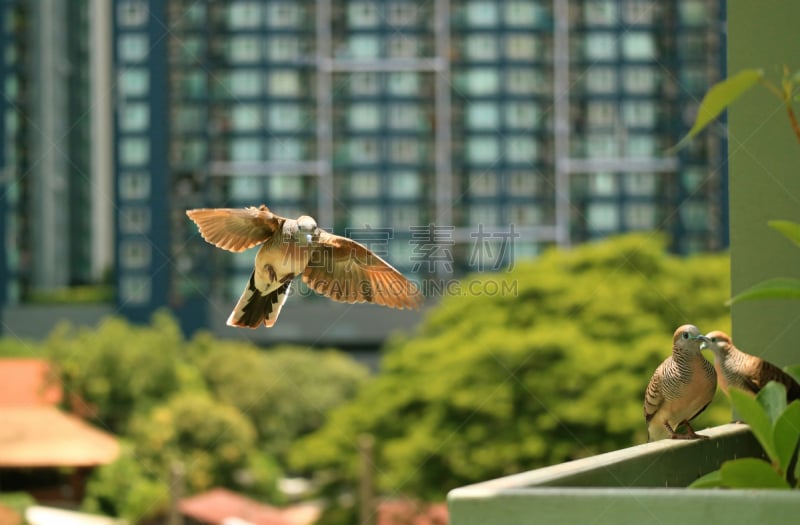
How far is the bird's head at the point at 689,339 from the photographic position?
2.87m

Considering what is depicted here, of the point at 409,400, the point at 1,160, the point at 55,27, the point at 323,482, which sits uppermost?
the point at 55,27

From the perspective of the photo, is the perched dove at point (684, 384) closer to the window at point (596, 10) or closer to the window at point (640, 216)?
the window at point (640, 216)

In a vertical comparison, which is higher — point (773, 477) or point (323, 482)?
point (773, 477)

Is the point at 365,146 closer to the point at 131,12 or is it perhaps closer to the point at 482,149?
the point at 482,149

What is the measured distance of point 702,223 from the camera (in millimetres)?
44438

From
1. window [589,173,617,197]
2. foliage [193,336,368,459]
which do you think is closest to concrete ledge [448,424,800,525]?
foliage [193,336,368,459]

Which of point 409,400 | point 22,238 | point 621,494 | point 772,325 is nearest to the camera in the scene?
point 621,494

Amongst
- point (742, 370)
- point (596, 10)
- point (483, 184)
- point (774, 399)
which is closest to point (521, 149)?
point (483, 184)

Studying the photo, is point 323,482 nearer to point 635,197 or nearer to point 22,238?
point 635,197

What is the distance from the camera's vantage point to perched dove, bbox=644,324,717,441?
290cm

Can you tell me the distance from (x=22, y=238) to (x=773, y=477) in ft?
164

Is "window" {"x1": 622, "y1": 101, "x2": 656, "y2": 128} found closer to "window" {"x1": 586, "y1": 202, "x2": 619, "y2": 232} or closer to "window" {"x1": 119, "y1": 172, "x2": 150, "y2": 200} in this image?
"window" {"x1": 586, "y1": 202, "x2": 619, "y2": 232}

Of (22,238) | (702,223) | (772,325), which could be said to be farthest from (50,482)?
(772,325)

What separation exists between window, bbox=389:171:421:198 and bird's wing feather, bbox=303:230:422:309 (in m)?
40.9
